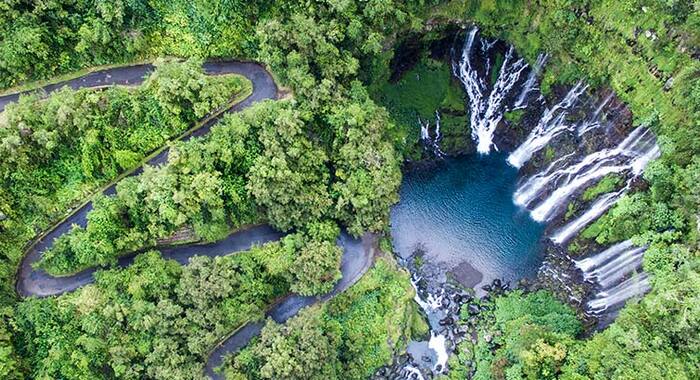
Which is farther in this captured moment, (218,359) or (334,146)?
(334,146)

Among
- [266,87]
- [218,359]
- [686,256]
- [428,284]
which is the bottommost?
[218,359]

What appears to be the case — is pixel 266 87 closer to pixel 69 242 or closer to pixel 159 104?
pixel 159 104

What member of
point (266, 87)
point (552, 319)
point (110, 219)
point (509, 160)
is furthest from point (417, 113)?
point (110, 219)

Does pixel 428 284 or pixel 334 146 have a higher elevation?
pixel 334 146

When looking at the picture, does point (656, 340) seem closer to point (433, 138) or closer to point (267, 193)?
point (433, 138)

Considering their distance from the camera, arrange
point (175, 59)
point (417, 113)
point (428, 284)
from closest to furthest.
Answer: point (175, 59) → point (428, 284) → point (417, 113)

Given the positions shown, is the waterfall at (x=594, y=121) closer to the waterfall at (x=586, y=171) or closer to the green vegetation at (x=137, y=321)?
the waterfall at (x=586, y=171)

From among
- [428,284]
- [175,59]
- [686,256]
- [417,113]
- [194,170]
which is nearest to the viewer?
[686,256]
